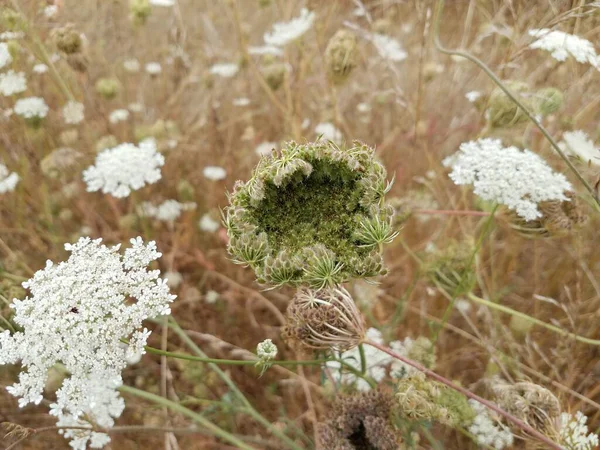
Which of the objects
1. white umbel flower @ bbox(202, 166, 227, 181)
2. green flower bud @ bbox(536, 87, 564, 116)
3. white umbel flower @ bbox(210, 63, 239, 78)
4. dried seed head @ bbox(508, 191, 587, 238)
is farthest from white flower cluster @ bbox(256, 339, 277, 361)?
white umbel flower @ bbox(210, 63, 239, 78)

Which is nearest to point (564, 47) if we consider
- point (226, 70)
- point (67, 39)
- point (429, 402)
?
point (429, 402)

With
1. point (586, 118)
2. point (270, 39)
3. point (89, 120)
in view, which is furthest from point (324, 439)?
point (89, 120)

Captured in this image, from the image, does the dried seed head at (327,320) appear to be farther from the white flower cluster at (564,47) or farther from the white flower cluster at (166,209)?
the white flower cluster at (166,209)

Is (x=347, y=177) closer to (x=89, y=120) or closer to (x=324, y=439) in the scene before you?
(x=324, y=439)

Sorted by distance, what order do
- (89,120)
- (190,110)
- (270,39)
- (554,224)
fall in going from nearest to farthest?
(554,224) < (270,39) < (89,120) < (190,110)

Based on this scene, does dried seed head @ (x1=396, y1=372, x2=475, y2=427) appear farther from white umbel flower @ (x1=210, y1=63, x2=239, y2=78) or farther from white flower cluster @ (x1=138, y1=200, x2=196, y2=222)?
white umbel flower @ (x1=210, y1=63, x2=239, y2=78)
